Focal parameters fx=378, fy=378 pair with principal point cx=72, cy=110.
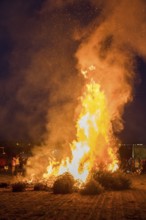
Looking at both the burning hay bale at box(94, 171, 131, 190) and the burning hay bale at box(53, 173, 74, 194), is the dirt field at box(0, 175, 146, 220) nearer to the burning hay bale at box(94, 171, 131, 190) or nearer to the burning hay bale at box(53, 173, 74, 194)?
the burning hay bale at box(53, 173, 74, 194)

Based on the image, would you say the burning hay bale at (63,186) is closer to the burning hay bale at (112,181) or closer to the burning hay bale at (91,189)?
the burning hay bale at (91,189)

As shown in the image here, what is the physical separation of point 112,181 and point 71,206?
6.85 m

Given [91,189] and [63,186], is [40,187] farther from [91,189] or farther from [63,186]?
[91,189]

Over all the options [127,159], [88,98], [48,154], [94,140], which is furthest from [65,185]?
[127,159]

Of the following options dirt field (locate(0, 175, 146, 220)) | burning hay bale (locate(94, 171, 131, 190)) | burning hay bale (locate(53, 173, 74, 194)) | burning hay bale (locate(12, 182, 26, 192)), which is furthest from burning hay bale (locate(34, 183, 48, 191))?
burning hay bale (locate(94, 171, 131, 190))

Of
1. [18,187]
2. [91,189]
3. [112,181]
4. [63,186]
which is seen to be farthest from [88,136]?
[18,187]

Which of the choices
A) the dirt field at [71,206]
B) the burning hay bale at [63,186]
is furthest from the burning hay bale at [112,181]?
the dirt field at [71,206]

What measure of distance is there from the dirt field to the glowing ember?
4.49 m

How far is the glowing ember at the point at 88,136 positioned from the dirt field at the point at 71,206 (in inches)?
177

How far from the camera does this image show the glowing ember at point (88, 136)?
824 inches

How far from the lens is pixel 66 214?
1101 centimetres

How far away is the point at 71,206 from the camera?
12680mm

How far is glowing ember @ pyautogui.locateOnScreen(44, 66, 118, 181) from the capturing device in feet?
68.7

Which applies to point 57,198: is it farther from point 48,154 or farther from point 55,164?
point 48,154
